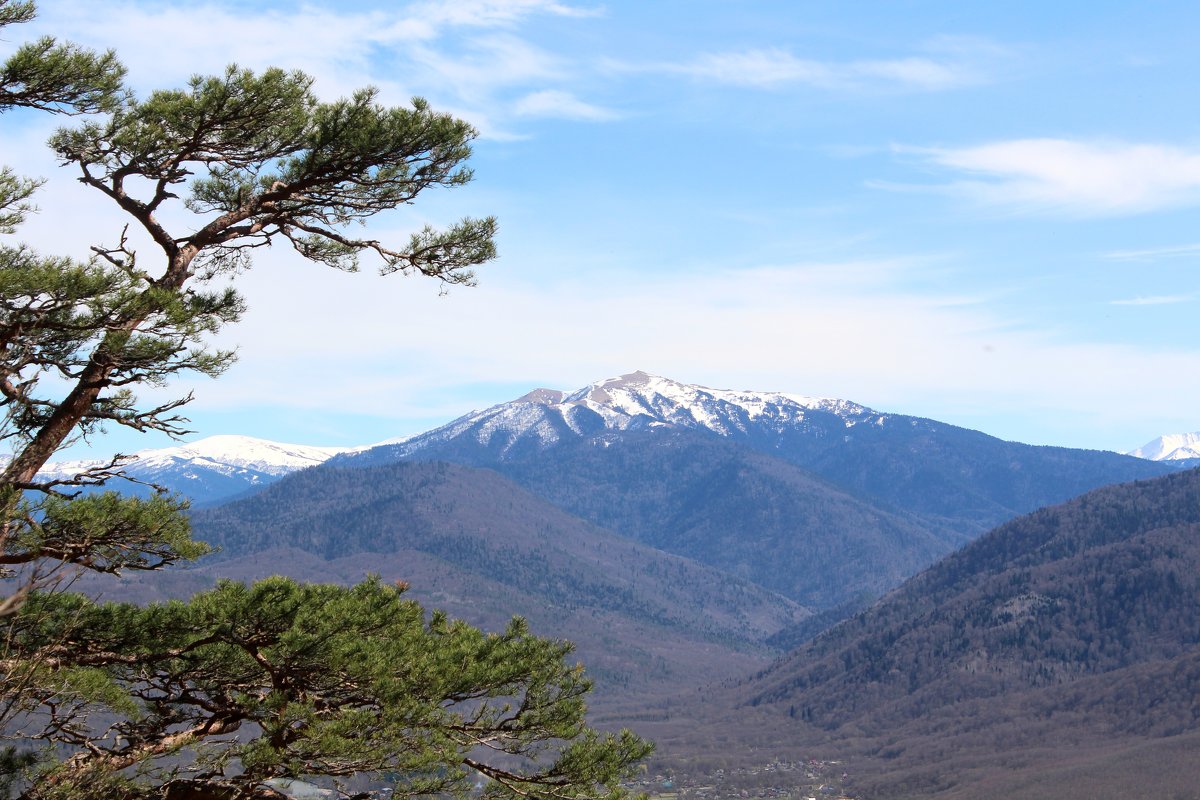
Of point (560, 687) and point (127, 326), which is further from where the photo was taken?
point (560, 687)

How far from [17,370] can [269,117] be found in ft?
19.6

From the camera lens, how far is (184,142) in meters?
19.7

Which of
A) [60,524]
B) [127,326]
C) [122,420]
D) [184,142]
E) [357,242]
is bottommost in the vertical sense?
[60,524]

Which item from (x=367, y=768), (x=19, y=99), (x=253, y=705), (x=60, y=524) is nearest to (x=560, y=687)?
(x=367, y=768)

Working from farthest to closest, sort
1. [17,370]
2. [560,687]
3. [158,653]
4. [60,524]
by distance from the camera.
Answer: [560,687]
[158,653]
[60,524]
[17,370]

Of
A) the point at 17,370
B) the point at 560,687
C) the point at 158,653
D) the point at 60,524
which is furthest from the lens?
the point at 560,687

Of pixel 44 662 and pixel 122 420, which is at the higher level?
pixel 122 420

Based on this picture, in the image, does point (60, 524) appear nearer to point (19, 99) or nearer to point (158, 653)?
point (158, 653)

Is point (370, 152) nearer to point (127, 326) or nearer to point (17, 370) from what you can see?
point (127, 326)

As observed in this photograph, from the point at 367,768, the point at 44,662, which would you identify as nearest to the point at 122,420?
the point at 44,662

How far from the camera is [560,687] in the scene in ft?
79.6

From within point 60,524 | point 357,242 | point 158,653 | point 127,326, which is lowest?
point 158,653

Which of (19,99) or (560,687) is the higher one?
(19,99)

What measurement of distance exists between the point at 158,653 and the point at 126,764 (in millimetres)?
2717
